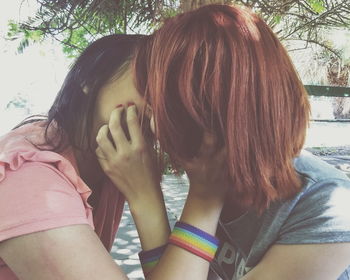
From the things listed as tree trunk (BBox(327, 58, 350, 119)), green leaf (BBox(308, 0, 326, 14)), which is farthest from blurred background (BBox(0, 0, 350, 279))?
tree trunk (BBox(327, 58, 350, 119))

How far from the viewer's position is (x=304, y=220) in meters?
1.09

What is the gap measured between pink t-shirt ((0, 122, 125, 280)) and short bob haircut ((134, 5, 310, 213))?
11.5 inches

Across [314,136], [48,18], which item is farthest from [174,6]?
[314,136]

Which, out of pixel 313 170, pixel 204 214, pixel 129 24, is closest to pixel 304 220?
pixel 313 170

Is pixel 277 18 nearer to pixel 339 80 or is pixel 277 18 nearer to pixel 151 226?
pixel 151 226

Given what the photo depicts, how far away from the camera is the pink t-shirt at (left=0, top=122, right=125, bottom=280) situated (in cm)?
88

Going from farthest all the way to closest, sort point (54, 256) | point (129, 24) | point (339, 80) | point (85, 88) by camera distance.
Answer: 1. point (339, 80)
2. point (129, 24)
3. point (85, 88)
4. point (54, 256)

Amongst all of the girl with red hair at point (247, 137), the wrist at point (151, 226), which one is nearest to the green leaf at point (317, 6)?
the girl with red hair at point (247, 137)

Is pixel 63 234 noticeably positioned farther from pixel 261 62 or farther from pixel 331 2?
pixel 331 2

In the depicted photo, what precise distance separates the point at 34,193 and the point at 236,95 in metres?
0.56

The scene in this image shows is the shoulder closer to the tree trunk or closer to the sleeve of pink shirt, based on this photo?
the sleeve of pink shirt

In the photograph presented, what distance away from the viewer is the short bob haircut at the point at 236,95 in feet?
3.45

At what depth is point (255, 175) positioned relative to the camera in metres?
1.09

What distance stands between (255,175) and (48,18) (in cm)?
277
